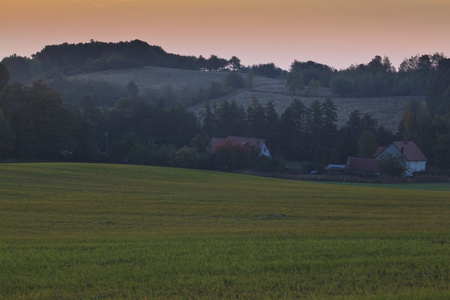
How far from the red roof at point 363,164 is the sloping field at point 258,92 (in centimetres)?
3422

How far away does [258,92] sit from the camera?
133 meters

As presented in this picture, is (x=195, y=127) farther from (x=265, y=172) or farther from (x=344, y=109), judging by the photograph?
(x=344, y=109)

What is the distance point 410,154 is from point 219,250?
71.7m

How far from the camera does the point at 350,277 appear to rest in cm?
885

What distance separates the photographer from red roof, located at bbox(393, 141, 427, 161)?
7565 cm

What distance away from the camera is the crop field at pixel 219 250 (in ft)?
27.3

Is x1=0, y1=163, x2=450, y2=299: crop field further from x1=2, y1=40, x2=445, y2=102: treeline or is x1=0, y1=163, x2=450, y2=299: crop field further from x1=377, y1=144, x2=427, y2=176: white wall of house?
x1=2, y1=40, x2=445, y2=102: treeline

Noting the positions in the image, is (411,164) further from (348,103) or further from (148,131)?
(348,103)

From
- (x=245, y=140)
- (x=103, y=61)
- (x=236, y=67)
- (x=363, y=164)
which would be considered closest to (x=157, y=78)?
(x=103, y=61)

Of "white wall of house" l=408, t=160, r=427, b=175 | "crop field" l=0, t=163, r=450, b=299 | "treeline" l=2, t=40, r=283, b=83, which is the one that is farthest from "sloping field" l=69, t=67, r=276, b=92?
"crop field" l=0, t=163, r=450, b=299

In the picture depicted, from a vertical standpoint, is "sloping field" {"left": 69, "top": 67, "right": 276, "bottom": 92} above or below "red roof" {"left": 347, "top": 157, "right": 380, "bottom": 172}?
above

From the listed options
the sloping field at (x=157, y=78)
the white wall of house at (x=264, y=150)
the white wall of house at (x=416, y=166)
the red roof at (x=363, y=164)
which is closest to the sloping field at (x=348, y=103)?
the sloping field at (x=157, y=78)

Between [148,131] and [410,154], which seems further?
[148,131]

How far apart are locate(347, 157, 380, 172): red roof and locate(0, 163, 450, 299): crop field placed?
4926 centimetres
